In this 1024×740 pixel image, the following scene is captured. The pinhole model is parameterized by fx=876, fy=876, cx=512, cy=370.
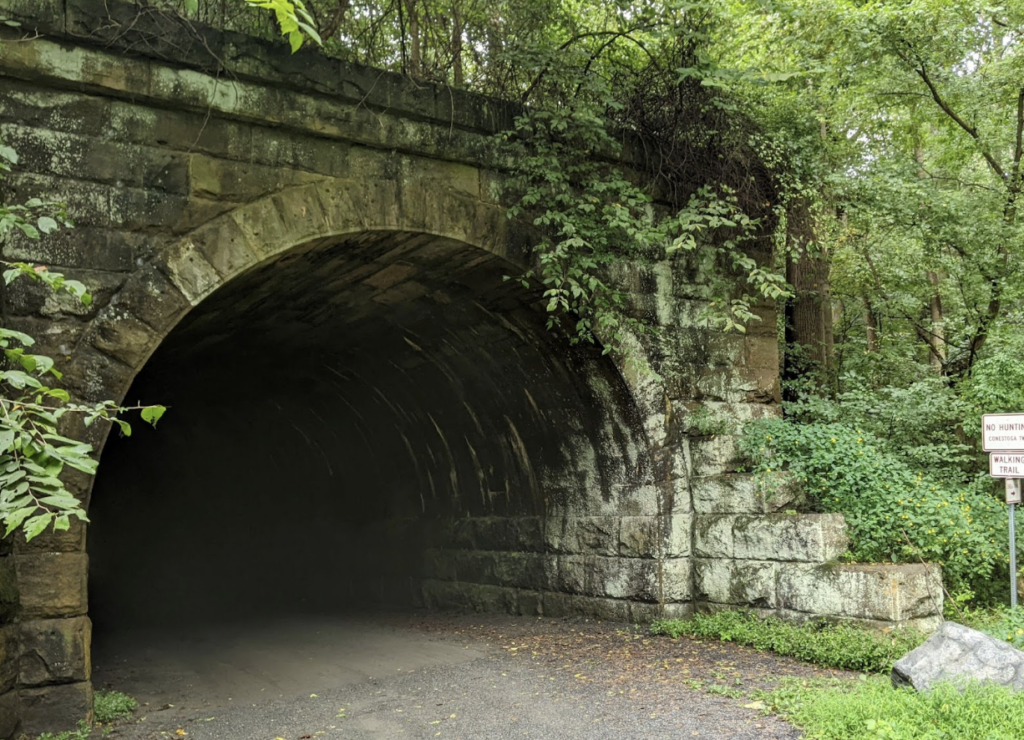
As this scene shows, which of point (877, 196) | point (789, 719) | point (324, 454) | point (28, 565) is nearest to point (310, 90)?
point (28, 565)

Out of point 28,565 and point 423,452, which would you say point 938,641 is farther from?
point 423,452

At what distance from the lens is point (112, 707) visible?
5.31m

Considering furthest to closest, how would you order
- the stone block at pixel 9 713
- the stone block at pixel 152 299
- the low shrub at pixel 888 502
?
the low shrub at pixel 888 502 → the stone block at pixel 152 299 → the stone block at pixel 9 713

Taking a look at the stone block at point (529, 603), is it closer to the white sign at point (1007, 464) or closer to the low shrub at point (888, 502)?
the low shrub at point (888, 502)

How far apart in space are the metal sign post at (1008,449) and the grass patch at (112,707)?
20.0 ft

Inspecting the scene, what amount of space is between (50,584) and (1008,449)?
21.2 ft

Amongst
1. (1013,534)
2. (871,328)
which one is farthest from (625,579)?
(871,328)

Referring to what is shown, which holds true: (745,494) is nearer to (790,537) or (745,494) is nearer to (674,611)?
(790,537)

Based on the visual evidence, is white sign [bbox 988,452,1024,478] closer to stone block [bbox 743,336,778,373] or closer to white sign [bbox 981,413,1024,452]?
white sign [bbox 981,413,1024,452]

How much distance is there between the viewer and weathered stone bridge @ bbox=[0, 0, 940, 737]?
515 cm

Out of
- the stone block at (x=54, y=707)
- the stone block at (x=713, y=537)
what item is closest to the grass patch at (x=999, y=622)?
the stone block at (x=713, y=537)

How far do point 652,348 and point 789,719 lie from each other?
350 centimetres

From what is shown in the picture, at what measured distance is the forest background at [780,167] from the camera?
669cm

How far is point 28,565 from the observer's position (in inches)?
189
